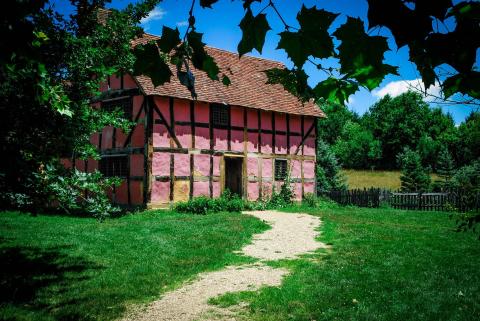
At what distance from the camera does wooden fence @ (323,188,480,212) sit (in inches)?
729

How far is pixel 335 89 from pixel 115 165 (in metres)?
15.5

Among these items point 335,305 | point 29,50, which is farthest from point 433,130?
point 29,50

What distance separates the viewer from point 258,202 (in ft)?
58.8

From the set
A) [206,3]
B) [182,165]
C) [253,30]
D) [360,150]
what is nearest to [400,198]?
[182,165]

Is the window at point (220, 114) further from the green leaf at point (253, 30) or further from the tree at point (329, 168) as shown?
the green leaf at point (253, 30)

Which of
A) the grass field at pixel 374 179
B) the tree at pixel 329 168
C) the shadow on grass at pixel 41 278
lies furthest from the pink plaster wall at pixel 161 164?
the grass field at pixel 374 179

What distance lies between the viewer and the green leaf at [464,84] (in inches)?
62.9

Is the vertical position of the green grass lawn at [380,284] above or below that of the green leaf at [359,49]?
below

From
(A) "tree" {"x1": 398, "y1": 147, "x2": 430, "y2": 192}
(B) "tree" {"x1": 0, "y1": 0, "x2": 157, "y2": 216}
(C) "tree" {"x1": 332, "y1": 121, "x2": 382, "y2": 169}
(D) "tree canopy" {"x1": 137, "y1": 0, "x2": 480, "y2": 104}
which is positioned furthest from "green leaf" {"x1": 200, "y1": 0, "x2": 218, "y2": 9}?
(C) "tree" {"x1": 332, "y1": 121, "x2": 382, "y2": 169}

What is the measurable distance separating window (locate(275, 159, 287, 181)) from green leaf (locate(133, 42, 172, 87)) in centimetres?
1730

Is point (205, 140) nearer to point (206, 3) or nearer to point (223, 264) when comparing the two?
point (223, 264)

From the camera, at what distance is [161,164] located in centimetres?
1558

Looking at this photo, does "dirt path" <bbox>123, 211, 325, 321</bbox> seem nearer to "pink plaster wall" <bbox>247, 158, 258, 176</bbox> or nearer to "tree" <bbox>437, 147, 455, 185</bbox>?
"pink plaster wall" <bbox>247, 158, 258, 176</bbox>

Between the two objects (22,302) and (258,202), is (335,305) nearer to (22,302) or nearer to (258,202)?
(22,302)
